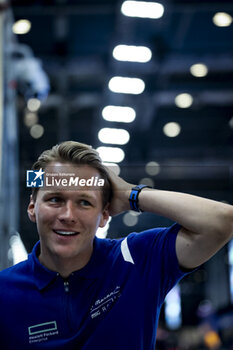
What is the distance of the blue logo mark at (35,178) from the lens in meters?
1.36

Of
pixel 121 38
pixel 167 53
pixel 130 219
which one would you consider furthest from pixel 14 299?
pixel 167 53

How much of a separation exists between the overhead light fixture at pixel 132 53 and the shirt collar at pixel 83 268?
21.3 ft

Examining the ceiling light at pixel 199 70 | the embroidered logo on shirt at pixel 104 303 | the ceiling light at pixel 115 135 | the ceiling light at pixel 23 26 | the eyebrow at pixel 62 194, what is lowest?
the embroidered logo on shirt at pixel 104 303

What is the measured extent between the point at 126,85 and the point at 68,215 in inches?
305

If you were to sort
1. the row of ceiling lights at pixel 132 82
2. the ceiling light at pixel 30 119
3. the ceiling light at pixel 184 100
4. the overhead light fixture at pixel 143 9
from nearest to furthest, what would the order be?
1. the overhead light fixture at pixel 143 9
2. the row of ceiling lights at pixel 132 82
3. the ceiling light at pixel 184 100
4. the ceiling light at pixel 30 119

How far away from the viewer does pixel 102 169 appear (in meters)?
1.42

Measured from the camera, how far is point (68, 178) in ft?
4.34

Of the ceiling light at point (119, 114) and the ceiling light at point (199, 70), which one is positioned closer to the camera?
the ceiling light at point (199, 70)

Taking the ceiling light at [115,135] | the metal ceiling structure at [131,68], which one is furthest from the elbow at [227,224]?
the ceiling light at [115,135]

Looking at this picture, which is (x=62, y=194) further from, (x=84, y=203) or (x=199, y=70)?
(x=199, y=70)

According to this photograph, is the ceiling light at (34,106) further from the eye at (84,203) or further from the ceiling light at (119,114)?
the eye at (84,203)

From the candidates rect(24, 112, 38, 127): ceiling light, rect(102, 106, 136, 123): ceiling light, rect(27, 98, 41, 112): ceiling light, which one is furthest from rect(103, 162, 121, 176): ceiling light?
rect(24, 112, 38, 127): ceiling light

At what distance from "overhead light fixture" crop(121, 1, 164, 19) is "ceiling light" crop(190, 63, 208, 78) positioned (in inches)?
79.9

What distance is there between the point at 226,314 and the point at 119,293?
62.9ft
